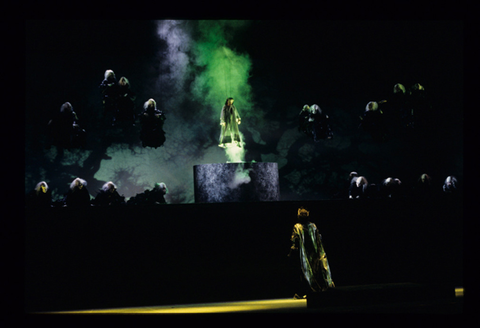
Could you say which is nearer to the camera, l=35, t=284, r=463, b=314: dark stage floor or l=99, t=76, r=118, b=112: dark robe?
l=35, t=284, r=463, b=314: dark stage floor

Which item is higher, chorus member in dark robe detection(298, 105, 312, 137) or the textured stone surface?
chorus member in dark robe detection(298, 105, 312, 137)

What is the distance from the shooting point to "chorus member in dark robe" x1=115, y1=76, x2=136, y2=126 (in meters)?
6.71

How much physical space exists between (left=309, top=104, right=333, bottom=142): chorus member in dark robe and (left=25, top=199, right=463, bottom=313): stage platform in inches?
70.8

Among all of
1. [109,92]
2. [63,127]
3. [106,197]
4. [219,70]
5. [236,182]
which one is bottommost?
[106,197]

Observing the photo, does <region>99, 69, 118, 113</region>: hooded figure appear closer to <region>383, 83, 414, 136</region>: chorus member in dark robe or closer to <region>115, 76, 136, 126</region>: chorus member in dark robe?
<region>115, 76, 136, 126</region>: chorus member in dark robe

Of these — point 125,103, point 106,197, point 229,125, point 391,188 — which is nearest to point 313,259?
point 391,188

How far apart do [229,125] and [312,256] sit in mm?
2527

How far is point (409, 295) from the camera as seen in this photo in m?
4.88

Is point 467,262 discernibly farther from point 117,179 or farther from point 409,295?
point 117,179

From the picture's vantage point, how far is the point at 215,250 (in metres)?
5.45

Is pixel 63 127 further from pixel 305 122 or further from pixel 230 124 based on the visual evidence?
pixel 305 122

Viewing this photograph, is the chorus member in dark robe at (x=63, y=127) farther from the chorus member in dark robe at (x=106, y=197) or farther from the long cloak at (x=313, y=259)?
the long cloak at (x=313, y=259)

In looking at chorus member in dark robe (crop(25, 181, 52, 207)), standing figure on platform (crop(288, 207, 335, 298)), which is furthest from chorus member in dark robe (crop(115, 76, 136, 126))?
standing figure on platform (crop(288, 207, 335, 298))

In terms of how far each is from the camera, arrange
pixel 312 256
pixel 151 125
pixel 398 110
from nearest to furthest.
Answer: pixel 312 256, pixel 151 125, pixel 398 110
